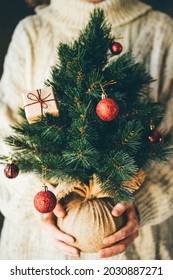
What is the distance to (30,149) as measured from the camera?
0.53 metres

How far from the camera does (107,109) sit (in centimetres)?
47

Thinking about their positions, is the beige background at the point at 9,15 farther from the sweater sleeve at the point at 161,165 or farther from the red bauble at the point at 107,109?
the red bauble at the point at 107,109

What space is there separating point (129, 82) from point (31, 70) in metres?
0.30

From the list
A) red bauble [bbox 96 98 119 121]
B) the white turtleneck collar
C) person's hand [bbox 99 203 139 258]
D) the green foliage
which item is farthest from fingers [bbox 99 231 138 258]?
the white turtleneck collar

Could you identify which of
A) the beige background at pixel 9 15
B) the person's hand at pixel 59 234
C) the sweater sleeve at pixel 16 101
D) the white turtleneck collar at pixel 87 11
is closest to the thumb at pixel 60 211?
the person's hand at pixel 59 234

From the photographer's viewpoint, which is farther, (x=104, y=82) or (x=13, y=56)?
(x=13, y=56)

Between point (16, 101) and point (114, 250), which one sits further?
point (16, 101)

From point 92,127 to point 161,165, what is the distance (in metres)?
0.27

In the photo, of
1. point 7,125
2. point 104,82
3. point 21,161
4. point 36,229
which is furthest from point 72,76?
point 36,229

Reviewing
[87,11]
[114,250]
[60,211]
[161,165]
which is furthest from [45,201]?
[87,11]

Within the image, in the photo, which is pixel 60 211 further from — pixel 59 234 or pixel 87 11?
pixel 87 11

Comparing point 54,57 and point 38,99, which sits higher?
point 54,57
